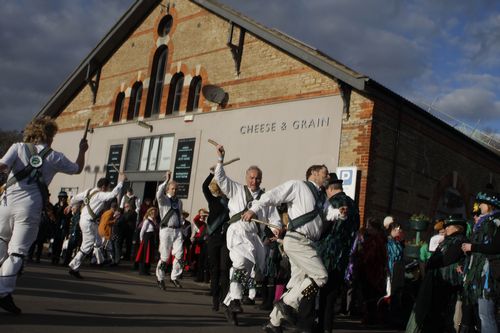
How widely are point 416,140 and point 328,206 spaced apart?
378 inches

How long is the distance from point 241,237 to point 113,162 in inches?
584

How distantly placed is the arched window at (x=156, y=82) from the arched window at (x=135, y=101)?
82 centimetres

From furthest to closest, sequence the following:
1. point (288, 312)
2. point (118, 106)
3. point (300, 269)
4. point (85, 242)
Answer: point (118, 106)
point (85, 242)
point (300, 269)
point (288, 312)

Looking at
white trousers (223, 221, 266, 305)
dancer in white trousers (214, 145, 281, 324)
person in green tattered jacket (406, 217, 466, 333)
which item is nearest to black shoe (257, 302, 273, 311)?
dancer in white trousers (214, 145, 281, 324)

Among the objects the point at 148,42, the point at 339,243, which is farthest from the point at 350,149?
the point at 148,42

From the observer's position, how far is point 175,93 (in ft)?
65.0

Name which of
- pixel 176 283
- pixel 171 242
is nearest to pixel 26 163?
pixel 171 242

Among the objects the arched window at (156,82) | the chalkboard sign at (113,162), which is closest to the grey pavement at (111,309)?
the chalkboard sign at (113,162)

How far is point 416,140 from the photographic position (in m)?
15.1

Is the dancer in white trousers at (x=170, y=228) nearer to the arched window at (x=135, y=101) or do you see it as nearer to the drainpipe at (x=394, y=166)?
the drainpipe at (x=394, y=166)

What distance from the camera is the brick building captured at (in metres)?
13.9

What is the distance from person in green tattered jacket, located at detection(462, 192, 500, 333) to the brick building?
701cm

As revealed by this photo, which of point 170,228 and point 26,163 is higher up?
point 26,163

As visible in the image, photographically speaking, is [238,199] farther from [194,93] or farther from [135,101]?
[135,101]
